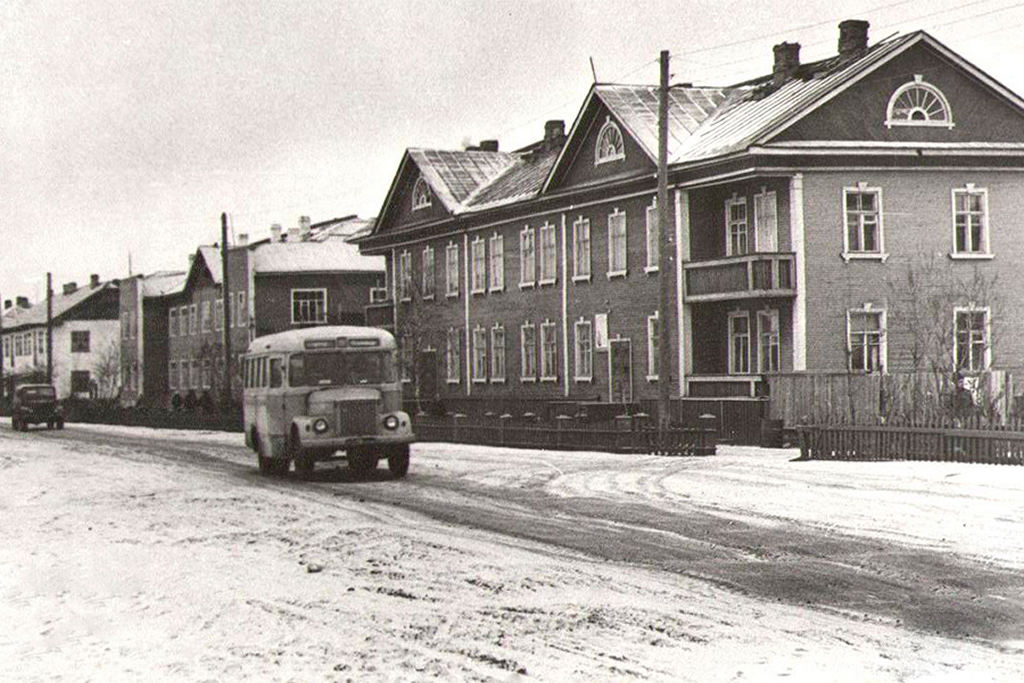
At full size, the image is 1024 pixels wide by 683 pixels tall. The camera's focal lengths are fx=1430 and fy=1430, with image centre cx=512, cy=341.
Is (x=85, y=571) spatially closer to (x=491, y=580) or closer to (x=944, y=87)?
(x=491, y=580)

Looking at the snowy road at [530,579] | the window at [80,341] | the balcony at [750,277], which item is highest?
the window at [80,341]

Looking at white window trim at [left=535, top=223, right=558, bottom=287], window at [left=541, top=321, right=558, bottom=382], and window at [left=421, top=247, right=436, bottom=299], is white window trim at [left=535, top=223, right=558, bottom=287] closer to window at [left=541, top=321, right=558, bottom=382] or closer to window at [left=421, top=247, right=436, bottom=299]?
window at [left=541, top=321, right=558, bottom=382]

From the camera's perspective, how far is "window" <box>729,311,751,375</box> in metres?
39.7

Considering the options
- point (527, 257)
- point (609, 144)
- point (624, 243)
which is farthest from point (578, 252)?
point (609, 144)

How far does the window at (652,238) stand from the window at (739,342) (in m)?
3.29

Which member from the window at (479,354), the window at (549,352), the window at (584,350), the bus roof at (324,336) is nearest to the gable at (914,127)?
the window at (584,350)

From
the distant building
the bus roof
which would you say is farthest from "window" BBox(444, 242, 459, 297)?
the distant building

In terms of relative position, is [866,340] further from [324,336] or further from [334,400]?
[334,400]

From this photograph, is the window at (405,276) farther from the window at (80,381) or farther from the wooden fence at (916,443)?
the window at (80,381)

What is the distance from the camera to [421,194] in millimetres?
57250

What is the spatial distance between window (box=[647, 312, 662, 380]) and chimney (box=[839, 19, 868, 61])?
9.51 m

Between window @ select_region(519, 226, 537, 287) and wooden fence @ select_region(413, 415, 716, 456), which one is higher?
window @ select_region(519, 226, 537, 287)

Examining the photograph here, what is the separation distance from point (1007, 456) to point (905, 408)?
20.3 feet

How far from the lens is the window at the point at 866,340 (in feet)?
124
